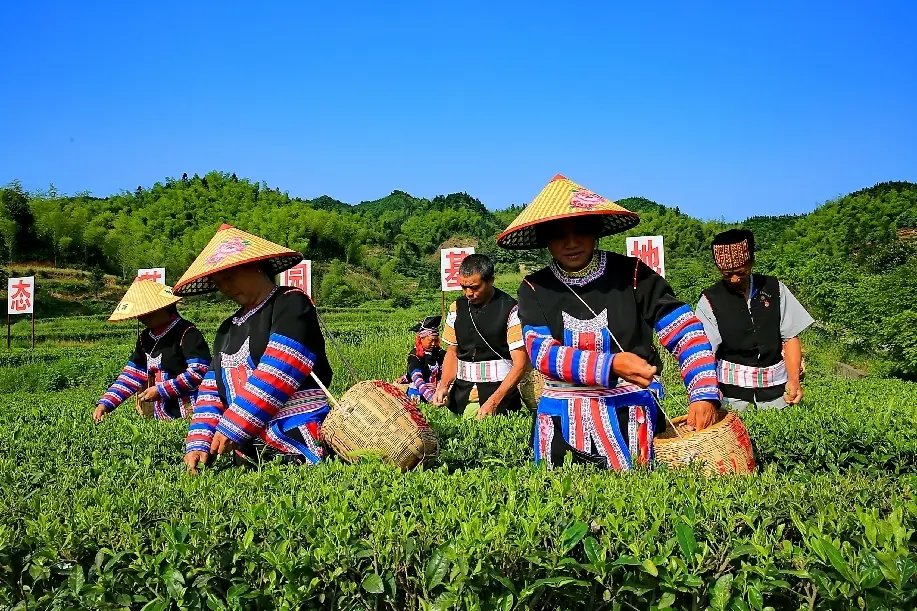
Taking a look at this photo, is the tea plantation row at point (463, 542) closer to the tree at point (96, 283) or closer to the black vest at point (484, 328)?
the black vest at point (484, 328)

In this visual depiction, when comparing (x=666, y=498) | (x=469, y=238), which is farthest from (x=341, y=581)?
(x=469, y=238)

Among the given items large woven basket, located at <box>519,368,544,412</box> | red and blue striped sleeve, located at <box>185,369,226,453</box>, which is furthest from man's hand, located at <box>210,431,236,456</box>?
large woven basket, located at <box>519,368,544,412</box>

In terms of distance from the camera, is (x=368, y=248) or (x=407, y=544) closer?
(x=407, y=544)

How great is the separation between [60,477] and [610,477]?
210 centimetres

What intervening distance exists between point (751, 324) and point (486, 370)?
1.61m

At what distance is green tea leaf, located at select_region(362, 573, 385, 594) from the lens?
1.92 meters

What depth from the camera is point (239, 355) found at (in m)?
3.12

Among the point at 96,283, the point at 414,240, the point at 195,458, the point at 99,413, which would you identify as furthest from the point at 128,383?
the point at 414,240

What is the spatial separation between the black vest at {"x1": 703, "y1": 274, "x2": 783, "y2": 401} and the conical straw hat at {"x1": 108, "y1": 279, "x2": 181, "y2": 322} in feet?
10.2

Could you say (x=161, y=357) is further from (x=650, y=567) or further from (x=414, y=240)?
(x=414, y=240)

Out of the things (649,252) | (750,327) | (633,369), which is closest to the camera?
(633,369)

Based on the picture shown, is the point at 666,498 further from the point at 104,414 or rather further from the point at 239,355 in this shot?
the point at 104,414

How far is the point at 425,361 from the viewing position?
22.2 feet

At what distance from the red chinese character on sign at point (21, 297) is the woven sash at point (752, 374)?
1792 cm
